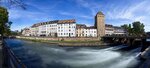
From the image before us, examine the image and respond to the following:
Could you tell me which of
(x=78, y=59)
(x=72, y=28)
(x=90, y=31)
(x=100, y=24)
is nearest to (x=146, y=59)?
(x=78, y=59)

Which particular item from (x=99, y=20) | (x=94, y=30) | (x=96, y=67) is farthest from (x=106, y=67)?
(x=94, y=30)

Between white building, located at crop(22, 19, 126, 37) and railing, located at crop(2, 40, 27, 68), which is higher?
white building, located at crop(22, 19, 126, 37)

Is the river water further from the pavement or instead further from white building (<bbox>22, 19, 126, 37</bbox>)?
white building (<bbox>22, 19, 126, 37</bbox>)

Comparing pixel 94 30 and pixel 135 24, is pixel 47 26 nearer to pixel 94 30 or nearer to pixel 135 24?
pixel 94 30

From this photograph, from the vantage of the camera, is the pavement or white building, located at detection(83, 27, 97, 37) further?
white building, located at detection(83, 27, 97, 37)

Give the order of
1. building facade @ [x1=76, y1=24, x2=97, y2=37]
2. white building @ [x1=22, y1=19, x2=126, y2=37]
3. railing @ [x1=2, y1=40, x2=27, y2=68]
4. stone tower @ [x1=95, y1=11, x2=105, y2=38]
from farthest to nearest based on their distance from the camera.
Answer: building facade @ [x1=76, y1=24, x2=97, y2=37] < white building @ [x1=22, y1=19, x2=126, y2=37] < stone tower @ [x1=95, y1=11, x2=105, y2=38] < railing @ [x1=2, y1=40, x2=27, y2=68]

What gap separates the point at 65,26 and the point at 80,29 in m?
12.6

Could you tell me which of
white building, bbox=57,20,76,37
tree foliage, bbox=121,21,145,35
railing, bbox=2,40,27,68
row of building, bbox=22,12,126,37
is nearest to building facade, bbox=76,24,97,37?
row of building, bbox=22,12,126,37

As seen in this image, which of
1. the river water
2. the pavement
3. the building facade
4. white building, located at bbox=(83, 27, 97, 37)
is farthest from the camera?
the building facade

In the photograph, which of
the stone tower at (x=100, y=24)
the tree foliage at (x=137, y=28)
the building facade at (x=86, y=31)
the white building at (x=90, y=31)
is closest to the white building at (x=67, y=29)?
the building facade at (x=86, y=31)

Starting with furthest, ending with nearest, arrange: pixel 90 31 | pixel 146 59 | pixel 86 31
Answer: pixel 86 31 < pixel 90 31 < pixel 146 59

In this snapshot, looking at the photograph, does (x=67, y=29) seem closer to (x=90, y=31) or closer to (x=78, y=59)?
(x=90, y=31)

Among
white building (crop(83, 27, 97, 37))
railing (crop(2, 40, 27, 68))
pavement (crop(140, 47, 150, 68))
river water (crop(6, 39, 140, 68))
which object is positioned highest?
white building (crop(83, 27, 97, 37))

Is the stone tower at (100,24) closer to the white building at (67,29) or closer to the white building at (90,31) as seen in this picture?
the white building at (90,31)
